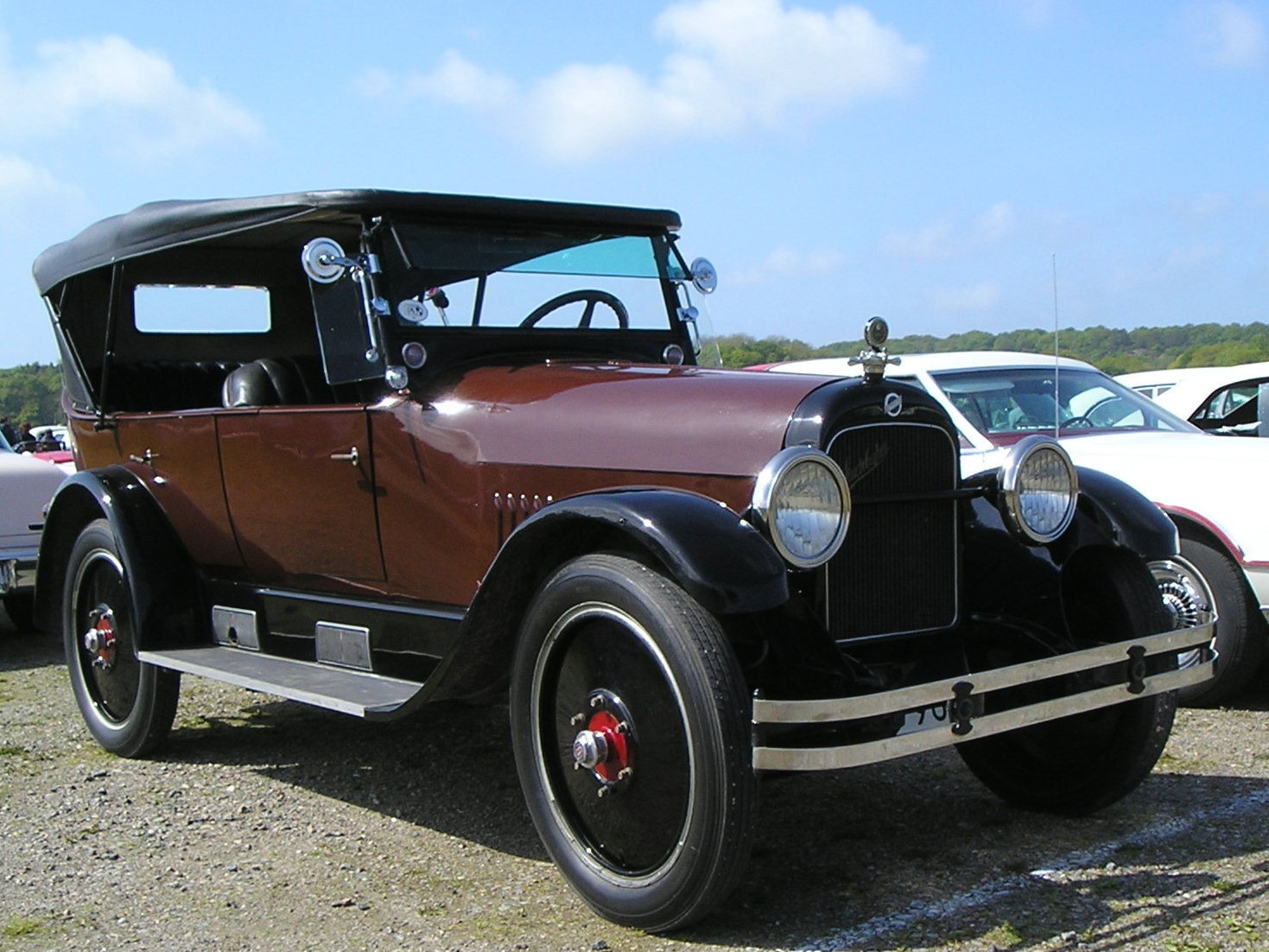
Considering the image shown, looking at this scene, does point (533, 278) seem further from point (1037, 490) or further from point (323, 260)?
point (1037, 490)

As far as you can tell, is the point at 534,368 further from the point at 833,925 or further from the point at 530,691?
the point at 833,925

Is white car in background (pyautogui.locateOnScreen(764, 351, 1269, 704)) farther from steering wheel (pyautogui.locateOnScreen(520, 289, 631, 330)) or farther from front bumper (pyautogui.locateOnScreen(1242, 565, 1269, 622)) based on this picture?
steering wheel (pyautogui.locateOnScreen(520, 289, 631, 330))

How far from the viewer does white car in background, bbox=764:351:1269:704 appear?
226 inches

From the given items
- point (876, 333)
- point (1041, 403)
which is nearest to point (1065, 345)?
point (1041, 403)

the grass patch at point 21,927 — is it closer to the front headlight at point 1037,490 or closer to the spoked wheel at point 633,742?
the spoked wheel at point 633,742

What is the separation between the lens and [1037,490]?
4.04 m

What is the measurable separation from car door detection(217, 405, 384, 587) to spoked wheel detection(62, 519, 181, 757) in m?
0.65

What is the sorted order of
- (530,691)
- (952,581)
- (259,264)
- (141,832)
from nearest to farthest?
(530,691) < (952,581) < (141,832) < (259,264)

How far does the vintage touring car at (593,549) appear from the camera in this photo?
131 inches

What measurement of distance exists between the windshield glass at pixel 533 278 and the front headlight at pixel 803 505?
1.72 meters

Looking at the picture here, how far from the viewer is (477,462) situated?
4199 millimetres

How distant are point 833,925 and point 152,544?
128 inches

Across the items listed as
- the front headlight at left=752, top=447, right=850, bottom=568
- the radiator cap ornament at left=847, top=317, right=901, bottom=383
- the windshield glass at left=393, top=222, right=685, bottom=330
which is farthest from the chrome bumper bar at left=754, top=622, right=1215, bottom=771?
the windshield glass at left=393, top=222, right=685, bottom=330

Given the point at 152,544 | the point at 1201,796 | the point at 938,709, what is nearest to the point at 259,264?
the point at 152,544
